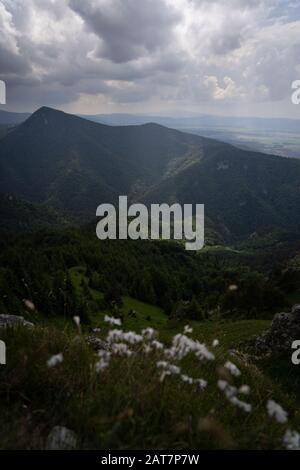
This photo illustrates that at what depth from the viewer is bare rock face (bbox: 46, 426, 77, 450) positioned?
3.52m

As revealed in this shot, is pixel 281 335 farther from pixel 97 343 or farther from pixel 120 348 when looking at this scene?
pixel 120 348

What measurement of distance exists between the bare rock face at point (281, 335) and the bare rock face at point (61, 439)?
12099 mm

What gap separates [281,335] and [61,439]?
42.6 ft

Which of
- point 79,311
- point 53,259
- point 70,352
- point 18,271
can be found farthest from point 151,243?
point 70,352

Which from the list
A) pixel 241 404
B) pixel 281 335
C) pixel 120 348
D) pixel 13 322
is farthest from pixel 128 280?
pixel 241 404

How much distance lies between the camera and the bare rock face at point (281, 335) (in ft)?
48.0

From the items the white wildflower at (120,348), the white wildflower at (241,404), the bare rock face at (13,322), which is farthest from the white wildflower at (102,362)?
the bare rock face at (13,322)

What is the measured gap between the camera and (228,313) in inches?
1805

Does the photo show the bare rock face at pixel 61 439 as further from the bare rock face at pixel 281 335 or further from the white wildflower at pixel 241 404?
the bare rock face at pixel 281 335

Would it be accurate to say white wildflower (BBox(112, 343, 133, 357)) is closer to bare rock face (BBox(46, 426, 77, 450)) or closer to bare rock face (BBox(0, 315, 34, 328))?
bare rock face (BBox(46, 426, 77, 450))

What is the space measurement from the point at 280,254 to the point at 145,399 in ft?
666

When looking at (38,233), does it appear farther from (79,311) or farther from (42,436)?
(42,436)

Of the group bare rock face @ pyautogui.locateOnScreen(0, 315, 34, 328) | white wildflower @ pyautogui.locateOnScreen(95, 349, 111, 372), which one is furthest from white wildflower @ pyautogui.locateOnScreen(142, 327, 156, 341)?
bare rock face @ pyautogui.locateOnScreen(0, 315, 34, 328)

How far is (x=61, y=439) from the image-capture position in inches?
143
